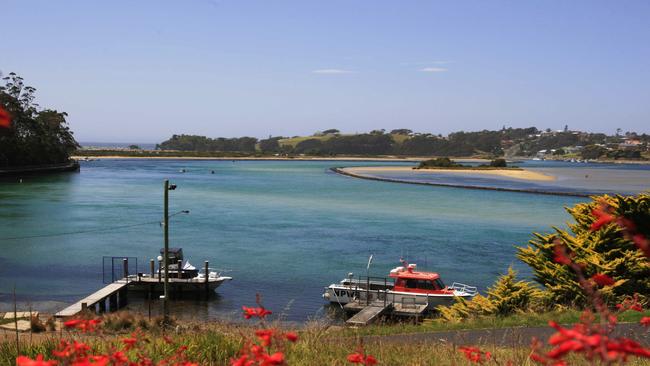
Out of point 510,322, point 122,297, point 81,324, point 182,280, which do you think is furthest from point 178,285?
point 81,324

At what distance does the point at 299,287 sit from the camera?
1275 inches

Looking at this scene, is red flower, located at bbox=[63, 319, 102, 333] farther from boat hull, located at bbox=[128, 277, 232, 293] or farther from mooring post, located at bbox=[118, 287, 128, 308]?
boat hull, located at bbox=[128, 277, 232, 293]

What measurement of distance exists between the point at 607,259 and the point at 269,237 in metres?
29.9

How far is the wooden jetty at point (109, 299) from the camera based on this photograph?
1054 inches

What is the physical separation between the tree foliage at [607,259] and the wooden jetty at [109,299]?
17.4m

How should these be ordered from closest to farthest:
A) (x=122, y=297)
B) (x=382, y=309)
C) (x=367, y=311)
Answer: (x=367, y=311) < (x=382, y=309) < (x=122, y=297)

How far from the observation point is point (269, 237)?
4809cm

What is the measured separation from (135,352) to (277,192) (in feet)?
278

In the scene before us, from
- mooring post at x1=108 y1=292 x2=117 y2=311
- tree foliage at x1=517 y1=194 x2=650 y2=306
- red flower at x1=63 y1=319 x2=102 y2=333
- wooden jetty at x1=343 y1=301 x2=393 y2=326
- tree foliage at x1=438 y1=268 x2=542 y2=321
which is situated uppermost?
red flower at x1=63 y1=319 x2=102 y2=333

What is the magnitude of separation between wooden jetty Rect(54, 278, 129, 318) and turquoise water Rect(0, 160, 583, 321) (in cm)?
155

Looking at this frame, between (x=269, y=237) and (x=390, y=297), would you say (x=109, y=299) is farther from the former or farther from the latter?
(x=269, y=237)

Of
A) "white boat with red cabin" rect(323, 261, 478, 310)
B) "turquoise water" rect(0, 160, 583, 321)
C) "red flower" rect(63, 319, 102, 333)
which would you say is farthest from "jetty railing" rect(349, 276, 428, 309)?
"red flower" rect(63, 319, 102, 333)

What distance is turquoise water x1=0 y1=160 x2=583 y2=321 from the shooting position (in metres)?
32.7

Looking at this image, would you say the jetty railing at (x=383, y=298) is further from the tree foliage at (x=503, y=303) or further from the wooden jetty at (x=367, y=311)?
the tree foliage at (x=503, y=303)
